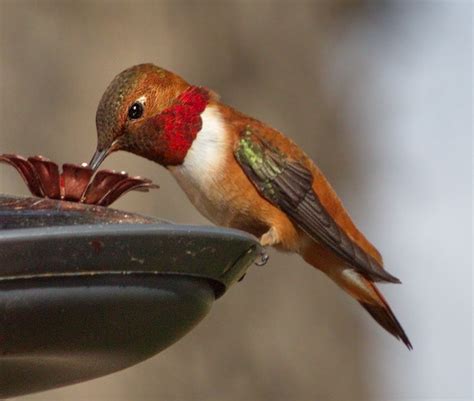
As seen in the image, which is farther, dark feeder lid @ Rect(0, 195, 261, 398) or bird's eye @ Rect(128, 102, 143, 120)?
bird's eye @ Rect(128, 102, 143, 120)

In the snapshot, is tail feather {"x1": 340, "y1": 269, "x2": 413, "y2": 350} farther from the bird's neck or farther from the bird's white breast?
the bird's neck

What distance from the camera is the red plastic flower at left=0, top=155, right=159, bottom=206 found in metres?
2.81

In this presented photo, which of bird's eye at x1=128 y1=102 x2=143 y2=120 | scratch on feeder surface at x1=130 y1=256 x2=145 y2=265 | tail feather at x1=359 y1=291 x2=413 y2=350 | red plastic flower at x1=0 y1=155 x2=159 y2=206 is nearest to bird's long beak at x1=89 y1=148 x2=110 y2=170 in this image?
bird's eye at x1=128 y1=102 x2=143 y2=120

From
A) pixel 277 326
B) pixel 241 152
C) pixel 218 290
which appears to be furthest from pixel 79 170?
pixel 277 326

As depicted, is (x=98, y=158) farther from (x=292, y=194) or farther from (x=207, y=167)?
(x=292, y=194)

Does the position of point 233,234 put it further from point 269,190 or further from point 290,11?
point 290,11

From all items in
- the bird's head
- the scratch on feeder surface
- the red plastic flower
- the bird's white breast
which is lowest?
the scratch on feeder surface

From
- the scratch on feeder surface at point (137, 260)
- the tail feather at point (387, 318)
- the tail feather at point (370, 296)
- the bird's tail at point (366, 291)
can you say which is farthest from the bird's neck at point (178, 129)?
the scratch on feeder surface at point (137, 260)

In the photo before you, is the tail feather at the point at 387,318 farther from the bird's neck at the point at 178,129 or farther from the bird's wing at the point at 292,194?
the bird's neck at the point at 178,129

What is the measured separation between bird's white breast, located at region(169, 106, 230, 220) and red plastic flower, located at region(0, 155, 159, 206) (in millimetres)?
1292

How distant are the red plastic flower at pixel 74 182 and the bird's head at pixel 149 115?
982 millimetres

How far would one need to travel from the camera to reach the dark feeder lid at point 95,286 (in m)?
2.27

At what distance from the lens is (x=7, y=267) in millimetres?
2244

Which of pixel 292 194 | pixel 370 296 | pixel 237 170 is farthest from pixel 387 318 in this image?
pixel 237 170
